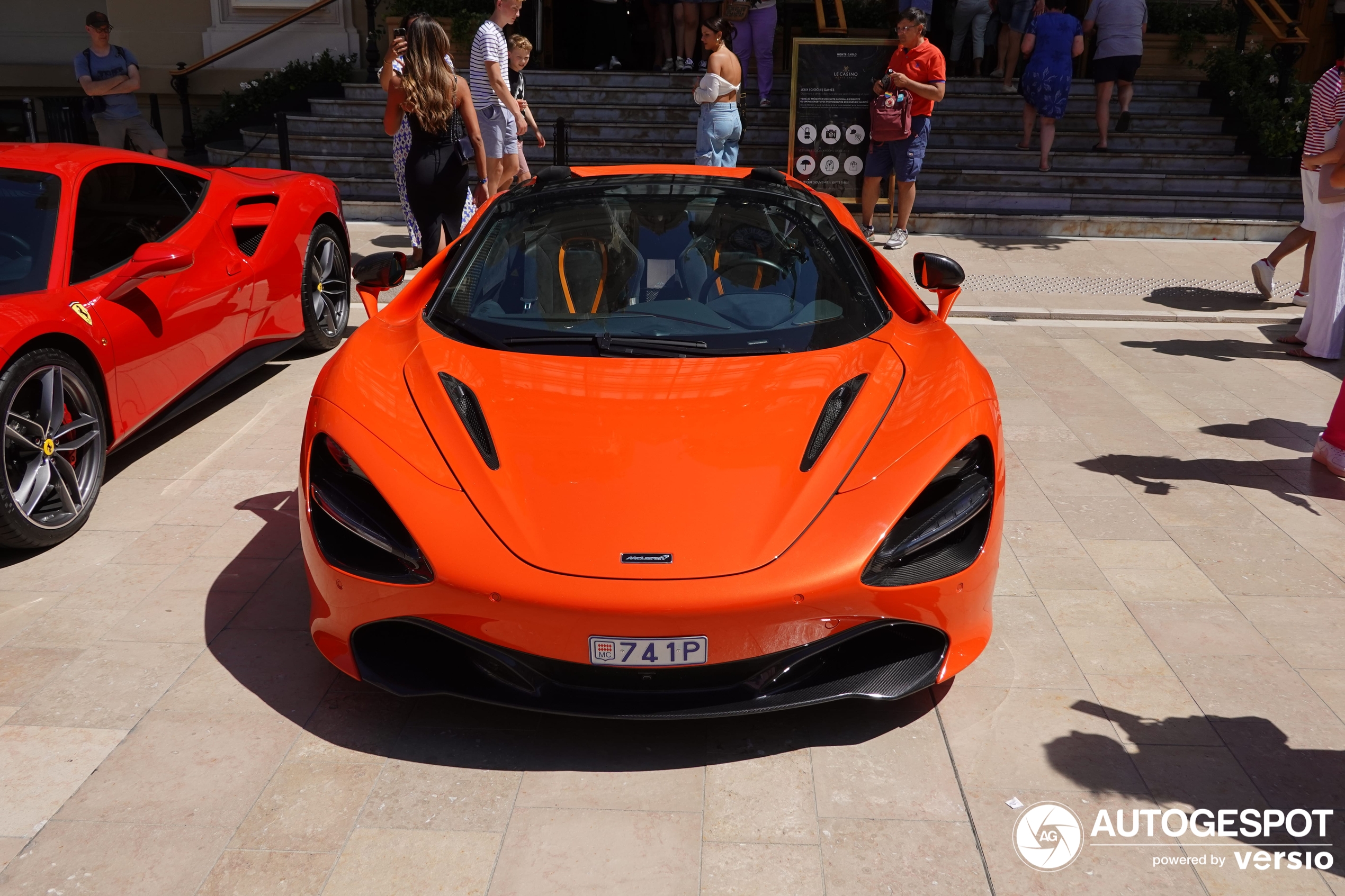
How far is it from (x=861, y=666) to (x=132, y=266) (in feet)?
12.0

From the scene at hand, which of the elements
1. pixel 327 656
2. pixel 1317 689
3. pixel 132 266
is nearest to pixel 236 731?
pixel 327 656

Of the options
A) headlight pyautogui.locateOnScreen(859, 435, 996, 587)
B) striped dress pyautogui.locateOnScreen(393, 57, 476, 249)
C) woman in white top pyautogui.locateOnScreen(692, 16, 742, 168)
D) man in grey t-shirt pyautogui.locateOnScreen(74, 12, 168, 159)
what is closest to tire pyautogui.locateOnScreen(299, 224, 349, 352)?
striped dress pyautogui.locateOnScreen(393, 57, 476, 249)

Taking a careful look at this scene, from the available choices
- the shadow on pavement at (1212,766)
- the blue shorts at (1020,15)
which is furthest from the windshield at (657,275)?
the blue shorts at (1020,15)

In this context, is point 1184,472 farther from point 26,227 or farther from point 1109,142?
point 1109,142

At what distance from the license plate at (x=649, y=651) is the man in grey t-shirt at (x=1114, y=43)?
35.9ft

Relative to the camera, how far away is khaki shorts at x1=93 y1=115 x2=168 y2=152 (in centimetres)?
1152

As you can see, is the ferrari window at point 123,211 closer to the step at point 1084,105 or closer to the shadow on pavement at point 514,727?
the shadow on pavement at point 514,727

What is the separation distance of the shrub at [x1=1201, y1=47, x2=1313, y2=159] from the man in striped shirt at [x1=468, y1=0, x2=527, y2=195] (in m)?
7.98

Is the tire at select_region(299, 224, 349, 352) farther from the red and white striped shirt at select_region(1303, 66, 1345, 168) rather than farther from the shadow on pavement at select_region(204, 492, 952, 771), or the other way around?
the red and white striped shirt at select_region(1303, 66, 1345, 168)

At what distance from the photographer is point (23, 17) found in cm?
1623

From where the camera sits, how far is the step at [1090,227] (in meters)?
10.9

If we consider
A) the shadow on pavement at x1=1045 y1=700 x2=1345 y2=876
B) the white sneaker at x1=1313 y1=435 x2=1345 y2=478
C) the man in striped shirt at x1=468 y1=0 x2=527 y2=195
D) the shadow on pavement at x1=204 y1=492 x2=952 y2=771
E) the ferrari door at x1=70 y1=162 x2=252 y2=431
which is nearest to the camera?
the shadow on pavement at x1=1045 y1=700 x2=1345 y2=876

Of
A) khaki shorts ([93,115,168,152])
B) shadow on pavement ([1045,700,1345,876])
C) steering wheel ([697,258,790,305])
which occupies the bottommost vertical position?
shadow on pavement ([1045,700,1345,876])

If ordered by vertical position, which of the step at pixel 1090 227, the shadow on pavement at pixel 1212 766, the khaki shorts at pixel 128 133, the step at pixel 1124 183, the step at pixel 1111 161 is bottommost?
the shadow on pavement at pixel 1212 766
